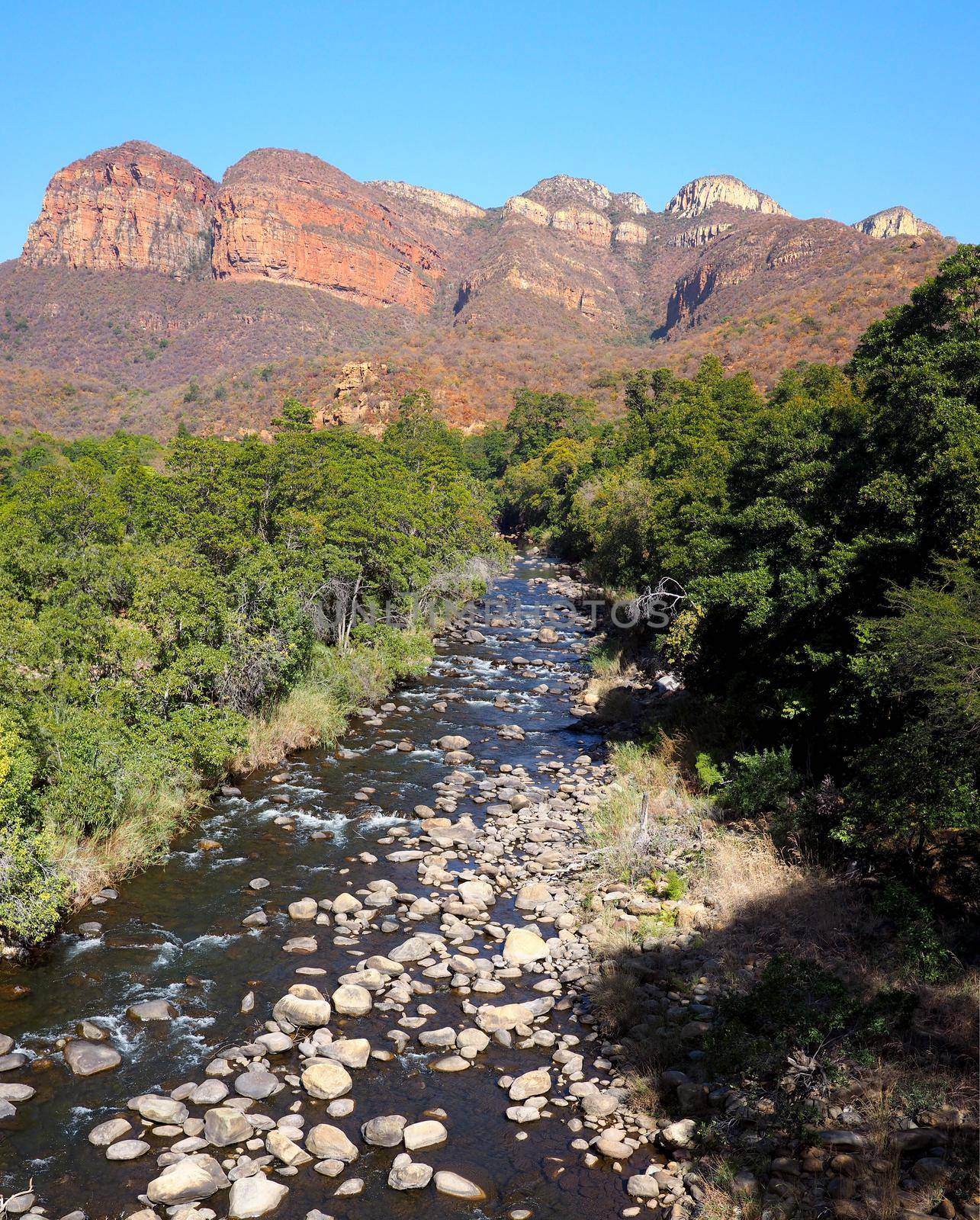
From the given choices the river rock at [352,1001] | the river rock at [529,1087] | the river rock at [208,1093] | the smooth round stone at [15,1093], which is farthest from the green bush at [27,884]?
the river rock at [529,1087]

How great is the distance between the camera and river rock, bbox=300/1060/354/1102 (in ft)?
28.6

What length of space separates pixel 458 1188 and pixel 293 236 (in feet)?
640

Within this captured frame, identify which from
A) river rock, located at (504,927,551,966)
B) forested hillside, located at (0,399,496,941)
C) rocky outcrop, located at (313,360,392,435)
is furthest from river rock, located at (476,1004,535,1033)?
rocky outcrop, located at (313,360,392,435)

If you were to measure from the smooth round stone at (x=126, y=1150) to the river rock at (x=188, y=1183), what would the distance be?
0.45 metres

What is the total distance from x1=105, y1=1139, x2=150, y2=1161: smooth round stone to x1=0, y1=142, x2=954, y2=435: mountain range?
73.0m

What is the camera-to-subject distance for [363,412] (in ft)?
286

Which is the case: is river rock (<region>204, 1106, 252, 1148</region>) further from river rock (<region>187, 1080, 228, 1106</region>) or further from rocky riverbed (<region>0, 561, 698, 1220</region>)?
river rock (<region>187, 1080, 228, 1106</region>)

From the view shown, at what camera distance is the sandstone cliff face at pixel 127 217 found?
547 feet

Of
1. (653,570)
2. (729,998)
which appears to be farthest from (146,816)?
(653,570)

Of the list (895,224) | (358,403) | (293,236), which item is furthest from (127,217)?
(895,224)

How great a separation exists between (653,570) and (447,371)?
81.5 metres

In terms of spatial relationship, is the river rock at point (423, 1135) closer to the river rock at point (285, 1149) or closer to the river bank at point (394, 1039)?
the river bank at point (394, 1039)

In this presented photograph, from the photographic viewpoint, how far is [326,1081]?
8797 mm

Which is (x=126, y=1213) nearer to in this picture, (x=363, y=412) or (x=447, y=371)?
(x=363, y=412)
